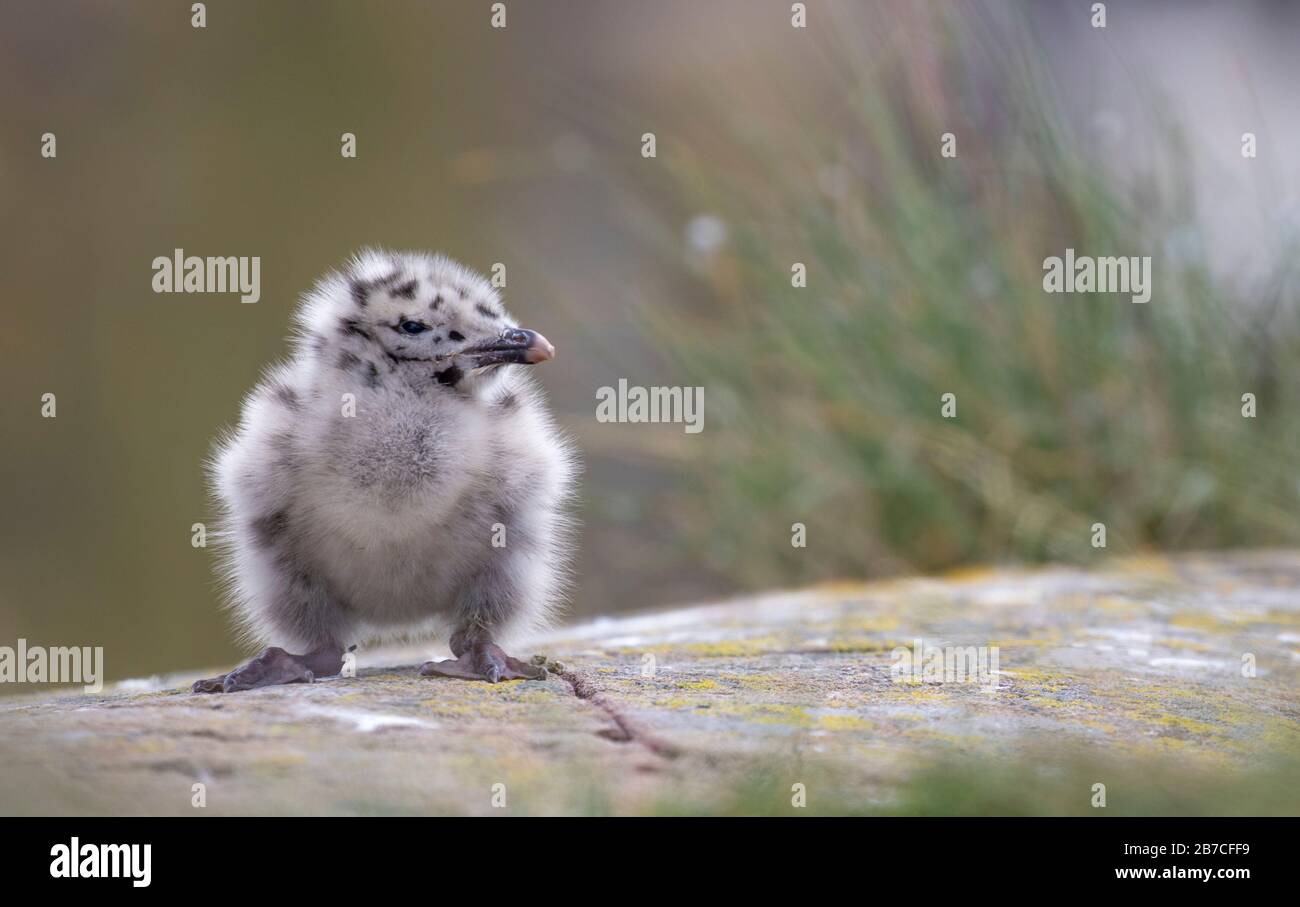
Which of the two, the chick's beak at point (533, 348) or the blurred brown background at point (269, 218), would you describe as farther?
the blurred brown background at point (269, 218)

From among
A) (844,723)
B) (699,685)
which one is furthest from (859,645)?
(844,723)

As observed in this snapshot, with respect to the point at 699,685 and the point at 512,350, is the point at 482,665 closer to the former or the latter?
the point at 699,685

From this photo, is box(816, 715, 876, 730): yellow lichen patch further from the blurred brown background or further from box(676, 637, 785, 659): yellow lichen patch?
the blurred brown background

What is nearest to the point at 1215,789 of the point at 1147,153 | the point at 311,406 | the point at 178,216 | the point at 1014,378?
the point at 311,406

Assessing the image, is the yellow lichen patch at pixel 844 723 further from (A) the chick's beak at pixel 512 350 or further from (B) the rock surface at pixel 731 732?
(A) the chick's beak at pixel 512 350

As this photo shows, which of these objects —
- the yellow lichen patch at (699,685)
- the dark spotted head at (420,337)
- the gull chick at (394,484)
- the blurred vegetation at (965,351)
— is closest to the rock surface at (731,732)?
the yellow lichen patch at (699,685)

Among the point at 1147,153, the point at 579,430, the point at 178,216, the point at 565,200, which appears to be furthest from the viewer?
the point at 565,200

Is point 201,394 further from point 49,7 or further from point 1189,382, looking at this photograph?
point 1189,382
